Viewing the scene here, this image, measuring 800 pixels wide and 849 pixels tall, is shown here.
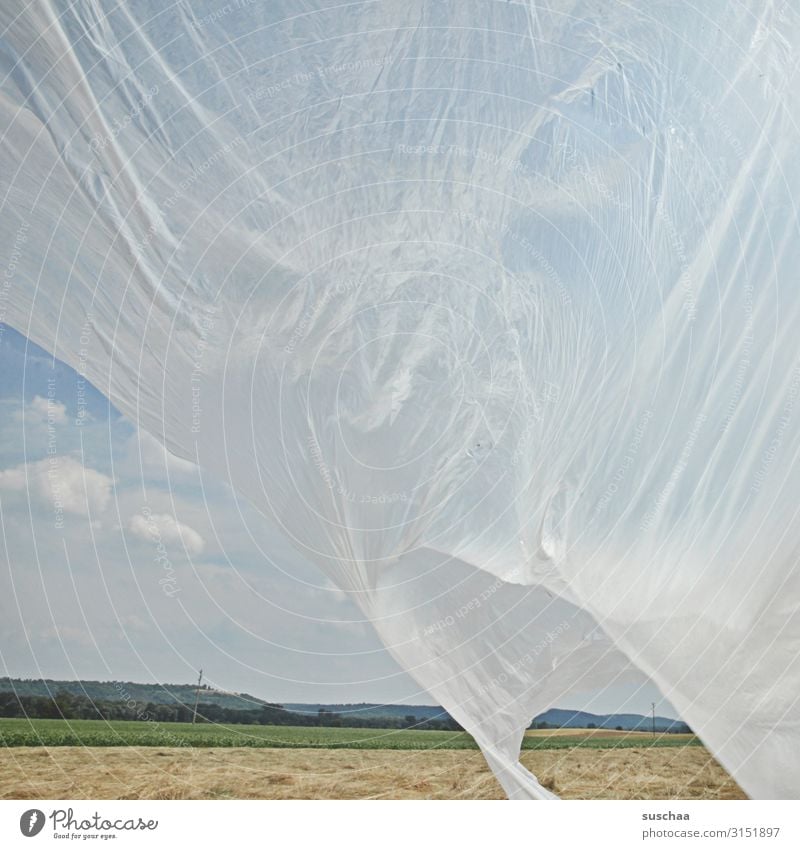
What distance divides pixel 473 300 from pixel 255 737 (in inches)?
231

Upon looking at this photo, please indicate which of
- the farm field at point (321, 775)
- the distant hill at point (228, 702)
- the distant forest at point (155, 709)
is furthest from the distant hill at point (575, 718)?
the farm field at point (321, 775)

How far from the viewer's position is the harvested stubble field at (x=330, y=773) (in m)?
4.99

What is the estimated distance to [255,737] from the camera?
779 cm

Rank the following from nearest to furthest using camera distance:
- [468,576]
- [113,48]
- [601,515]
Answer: [113,48] → [601,515] → [468,576]

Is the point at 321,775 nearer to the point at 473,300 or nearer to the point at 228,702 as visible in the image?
the point at 473,300

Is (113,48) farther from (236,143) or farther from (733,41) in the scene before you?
(733,41)

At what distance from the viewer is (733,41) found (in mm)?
2965

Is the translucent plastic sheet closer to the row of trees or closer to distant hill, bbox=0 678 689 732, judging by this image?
distant hill, bbox=0 678 689 732

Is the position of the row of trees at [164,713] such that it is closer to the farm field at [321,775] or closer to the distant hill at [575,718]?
the distant hill at [575,718]

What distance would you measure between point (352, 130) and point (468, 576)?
61.7 inches

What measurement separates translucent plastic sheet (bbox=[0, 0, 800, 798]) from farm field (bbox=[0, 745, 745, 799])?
2388 millimetres

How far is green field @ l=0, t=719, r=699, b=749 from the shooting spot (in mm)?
7156
